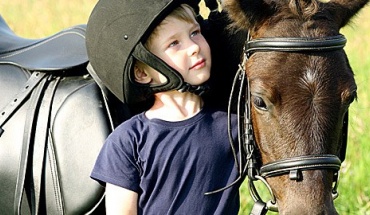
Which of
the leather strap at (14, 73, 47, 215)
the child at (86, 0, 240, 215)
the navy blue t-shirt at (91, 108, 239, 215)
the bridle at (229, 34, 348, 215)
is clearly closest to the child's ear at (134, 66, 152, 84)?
the child at (86, 0, 240, 215)

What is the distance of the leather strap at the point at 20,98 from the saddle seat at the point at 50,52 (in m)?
0.04

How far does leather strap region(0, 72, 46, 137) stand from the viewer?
3.91 m

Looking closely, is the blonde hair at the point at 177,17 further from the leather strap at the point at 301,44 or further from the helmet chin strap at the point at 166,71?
the leather strap at the point at 301,44

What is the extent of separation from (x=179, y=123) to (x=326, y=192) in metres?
0.68

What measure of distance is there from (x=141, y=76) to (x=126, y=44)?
15 centimetres

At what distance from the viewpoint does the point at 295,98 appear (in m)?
2.95

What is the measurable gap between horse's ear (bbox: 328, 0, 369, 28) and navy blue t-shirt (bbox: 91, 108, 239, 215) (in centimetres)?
58

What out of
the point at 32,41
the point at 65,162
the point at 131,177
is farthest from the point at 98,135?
the point at 32,41

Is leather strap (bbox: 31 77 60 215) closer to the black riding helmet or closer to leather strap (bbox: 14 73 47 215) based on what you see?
leather strap (bbox: 14 73 47 215)

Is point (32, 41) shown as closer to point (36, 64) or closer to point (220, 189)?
point (36, 64)

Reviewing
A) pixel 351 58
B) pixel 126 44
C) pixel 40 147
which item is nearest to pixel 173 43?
pixel 126 44

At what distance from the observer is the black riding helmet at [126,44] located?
3.30m

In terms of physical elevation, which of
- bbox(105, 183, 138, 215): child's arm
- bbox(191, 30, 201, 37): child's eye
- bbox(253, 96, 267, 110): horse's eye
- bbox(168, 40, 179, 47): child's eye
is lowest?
bbox(105, 183, 138, 215): child's arm

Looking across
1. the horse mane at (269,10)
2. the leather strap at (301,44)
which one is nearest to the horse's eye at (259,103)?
the leather strap at (301,44)
